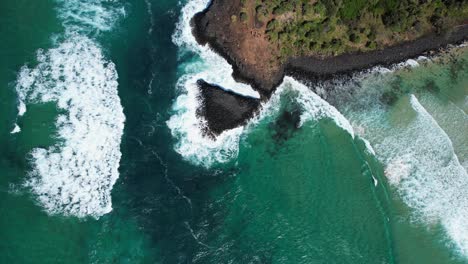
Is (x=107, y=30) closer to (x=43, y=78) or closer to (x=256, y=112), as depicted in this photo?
(x=43, y=78)

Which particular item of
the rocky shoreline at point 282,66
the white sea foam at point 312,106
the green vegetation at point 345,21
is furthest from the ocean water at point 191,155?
the green vegetation at point 345,21

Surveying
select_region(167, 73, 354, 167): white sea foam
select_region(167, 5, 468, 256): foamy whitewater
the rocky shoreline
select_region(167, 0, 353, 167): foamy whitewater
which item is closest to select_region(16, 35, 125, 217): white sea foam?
select_region(167, 73, 354, 167): white sea foam

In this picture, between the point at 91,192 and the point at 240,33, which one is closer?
the point at 91,192

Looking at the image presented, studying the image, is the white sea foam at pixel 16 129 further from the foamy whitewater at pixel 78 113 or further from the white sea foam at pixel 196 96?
the white sea foam at pixel 196 96

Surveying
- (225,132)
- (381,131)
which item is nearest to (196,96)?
(225,132)


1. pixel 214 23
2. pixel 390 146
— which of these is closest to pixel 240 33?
pixel 214 23
